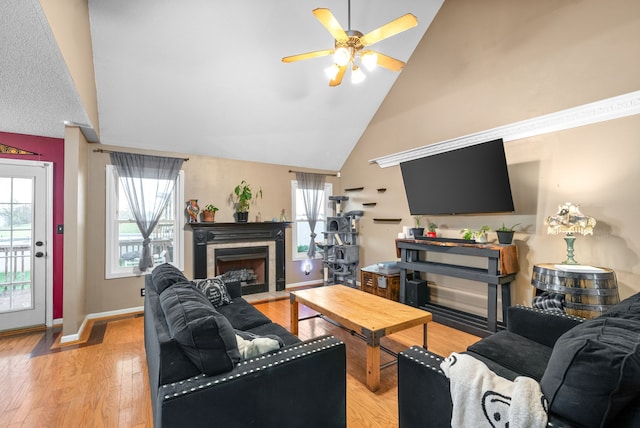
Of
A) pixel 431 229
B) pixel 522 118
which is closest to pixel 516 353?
pixel 431 229

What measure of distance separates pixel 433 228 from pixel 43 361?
465 cm

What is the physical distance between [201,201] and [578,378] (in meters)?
4.71

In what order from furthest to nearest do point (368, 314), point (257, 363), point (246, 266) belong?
point (246, 266) < point (368, 314) < point (257, 363)

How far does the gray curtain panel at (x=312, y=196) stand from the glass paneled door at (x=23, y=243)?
12.2 feet

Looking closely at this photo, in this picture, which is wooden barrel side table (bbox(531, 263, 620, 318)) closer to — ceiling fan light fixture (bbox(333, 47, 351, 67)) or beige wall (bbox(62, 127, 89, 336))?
ceiling fan light fixture (bbox(333, 47, 351, 67))

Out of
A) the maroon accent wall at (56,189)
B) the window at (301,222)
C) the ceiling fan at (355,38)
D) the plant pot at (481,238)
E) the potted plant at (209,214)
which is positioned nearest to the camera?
the ceiling fan at (355,38)

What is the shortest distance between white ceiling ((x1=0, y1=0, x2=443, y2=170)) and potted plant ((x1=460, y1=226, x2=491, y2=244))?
267 centimetres

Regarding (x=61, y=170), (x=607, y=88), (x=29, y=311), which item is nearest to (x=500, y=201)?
(x=607, y=88)

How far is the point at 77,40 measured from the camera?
2439mm

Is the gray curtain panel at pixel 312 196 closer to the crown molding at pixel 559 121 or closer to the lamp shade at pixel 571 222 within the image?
the crown molding at pixel 559 121

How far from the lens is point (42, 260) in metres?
3.63

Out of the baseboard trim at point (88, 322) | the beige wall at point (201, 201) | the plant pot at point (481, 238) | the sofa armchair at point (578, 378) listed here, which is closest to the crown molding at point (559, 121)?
the plant pot at point (481, 238)

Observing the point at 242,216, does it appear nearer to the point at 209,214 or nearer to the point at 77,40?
the point at 209,214

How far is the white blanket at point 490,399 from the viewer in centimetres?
102
